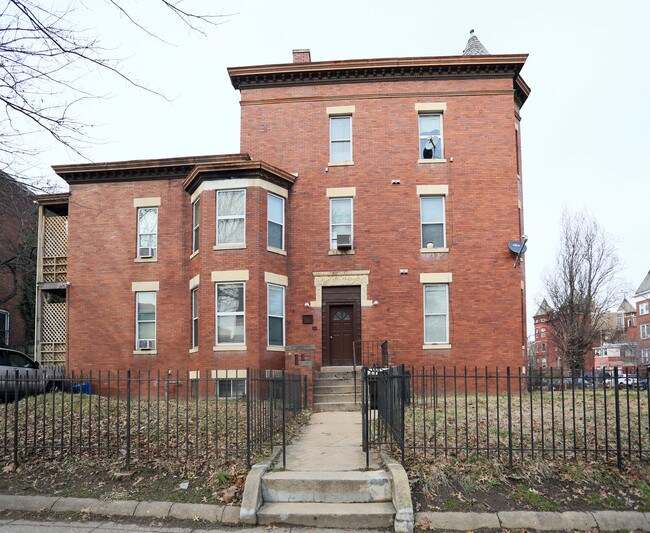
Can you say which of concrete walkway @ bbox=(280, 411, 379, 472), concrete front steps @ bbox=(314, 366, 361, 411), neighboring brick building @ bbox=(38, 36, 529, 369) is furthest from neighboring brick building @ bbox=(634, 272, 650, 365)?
concrete walkway @ bbox=(280, 411, 379, 472)

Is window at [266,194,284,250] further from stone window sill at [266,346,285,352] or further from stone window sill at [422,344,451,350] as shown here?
stone window sill at [422,344,451,350]

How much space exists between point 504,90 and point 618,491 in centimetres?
1456

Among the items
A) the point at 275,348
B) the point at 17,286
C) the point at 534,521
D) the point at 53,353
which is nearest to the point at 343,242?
the point at 275,348

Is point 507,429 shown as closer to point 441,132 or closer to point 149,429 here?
point 149,429

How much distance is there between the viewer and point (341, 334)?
1939 cm

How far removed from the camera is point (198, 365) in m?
18.6

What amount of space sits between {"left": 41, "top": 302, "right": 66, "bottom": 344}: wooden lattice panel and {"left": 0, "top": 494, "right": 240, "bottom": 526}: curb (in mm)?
13881

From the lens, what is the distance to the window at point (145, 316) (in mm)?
20203

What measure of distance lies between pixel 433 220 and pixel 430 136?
9.04ft

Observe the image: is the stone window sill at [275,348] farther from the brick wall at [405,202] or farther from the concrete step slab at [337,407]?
the concrete step slab at [337,407]

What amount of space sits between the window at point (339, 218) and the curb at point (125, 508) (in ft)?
40.3

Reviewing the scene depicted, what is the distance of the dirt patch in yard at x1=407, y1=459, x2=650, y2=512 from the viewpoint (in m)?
7.82

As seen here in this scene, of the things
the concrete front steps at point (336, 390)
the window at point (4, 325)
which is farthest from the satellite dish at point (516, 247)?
the window at point (4, 325)

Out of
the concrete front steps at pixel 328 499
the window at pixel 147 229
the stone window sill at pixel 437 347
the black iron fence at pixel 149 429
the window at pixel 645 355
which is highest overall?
the window at pixel 147 229
